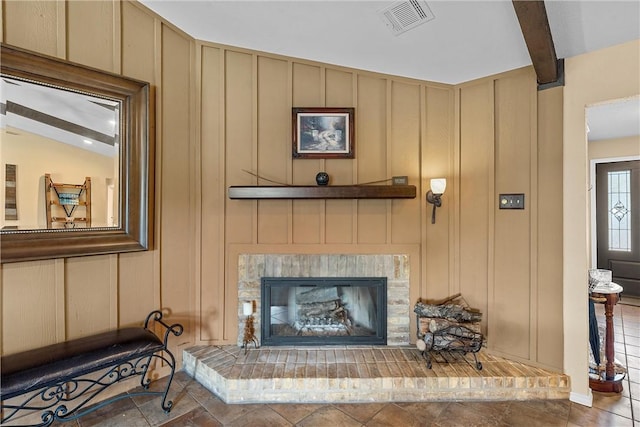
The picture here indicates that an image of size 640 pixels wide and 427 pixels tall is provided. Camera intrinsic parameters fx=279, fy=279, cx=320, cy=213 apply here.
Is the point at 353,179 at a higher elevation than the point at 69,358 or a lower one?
higher

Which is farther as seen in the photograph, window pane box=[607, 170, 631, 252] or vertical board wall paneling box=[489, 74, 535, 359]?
window pane box=[607, 170, 631, 252]

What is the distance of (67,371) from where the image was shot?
1.53 meters

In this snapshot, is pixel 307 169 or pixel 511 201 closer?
pixel 511 201

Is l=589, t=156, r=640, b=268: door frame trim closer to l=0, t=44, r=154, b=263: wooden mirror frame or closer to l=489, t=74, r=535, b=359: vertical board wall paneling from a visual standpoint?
l=489, t=74, r=535, b=359: vertical board wall paneling

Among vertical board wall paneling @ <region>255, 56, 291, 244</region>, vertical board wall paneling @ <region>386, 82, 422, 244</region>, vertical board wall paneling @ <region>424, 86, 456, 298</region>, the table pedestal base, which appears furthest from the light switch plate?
vertical board wall paneling @ <region>255, 56, 291, 244</region>

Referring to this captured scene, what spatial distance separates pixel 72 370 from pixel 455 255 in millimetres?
2838

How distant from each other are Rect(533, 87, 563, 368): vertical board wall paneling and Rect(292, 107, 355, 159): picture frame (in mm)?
1518

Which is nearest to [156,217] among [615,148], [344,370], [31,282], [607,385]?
[31,282]

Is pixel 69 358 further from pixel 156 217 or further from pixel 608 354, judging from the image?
pixel 608 354

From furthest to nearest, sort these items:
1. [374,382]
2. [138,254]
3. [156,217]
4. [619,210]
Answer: [619,210], [156,217], [138,254], [374,382]

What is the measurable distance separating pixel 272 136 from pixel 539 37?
6.53 ft

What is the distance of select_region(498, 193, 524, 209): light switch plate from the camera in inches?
90.7

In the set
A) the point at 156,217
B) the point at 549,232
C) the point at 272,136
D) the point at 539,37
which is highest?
the point at 539,37

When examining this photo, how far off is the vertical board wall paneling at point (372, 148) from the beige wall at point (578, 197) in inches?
52.8
